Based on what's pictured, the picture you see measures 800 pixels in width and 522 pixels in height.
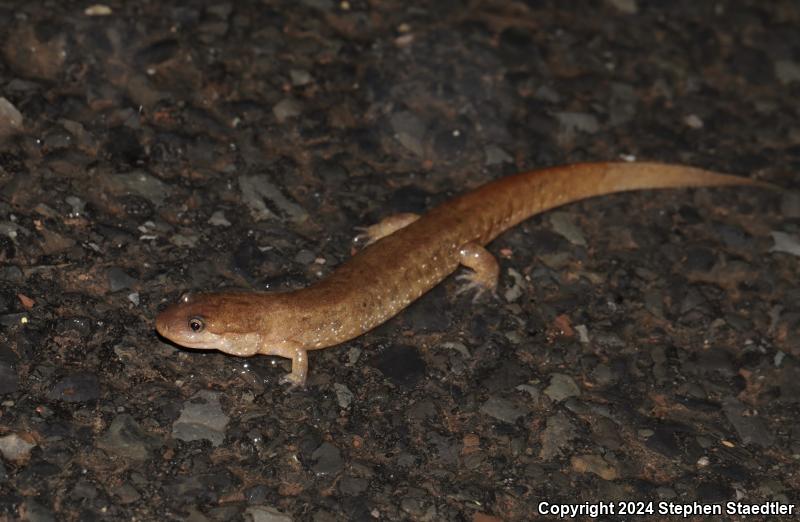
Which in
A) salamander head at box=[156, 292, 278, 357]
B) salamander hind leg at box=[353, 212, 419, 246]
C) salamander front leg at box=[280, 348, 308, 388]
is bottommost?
salamander front leg at box=[280, 348, 308, 388]

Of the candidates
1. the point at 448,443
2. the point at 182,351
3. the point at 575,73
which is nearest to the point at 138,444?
the point at 182,351

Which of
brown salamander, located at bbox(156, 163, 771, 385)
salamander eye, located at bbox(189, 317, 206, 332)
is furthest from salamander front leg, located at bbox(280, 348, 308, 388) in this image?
salamander eye, located at bbox(189, 317, 206, 332)

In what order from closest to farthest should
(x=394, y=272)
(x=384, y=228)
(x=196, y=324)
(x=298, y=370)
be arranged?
(x=196, y=324), (x=298, y=370), (x=394, y=272), (x=384, y=228)

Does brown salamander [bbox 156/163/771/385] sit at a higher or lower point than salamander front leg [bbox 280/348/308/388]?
higher

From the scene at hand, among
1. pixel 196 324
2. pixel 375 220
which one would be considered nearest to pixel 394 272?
pixel 375 220

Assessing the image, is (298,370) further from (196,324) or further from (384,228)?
(384,228)

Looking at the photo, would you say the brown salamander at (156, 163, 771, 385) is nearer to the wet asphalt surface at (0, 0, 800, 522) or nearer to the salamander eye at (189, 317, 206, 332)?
the salamander eye at (189, 317, 206, 332)

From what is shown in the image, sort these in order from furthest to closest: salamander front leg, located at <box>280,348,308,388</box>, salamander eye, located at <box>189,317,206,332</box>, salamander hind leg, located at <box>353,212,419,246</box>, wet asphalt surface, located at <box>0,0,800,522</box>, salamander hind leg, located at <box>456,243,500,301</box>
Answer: salamander hind leg, located at <box>353,212,419,246</box> → salamander hind leg, located at <box>456,243,500,301</box> → salamander front leg, located at <box>280,348,308,388</box> → salamander eye, located at <box>189,317,206,332</box> → wet asphalt surface, located at <box>0,0,800,522</box>
